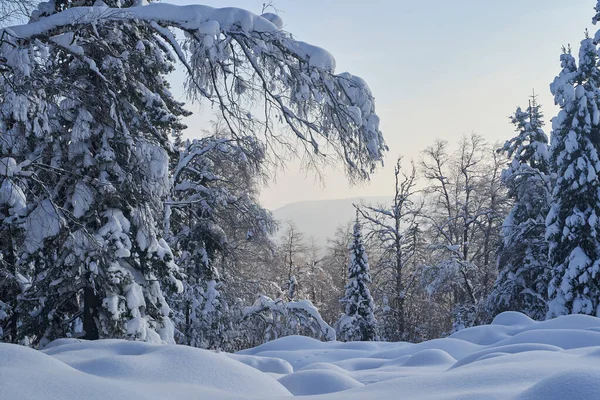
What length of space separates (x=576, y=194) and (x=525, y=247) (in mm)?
4013

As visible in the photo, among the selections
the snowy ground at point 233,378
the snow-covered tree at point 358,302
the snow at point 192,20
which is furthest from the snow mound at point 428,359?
the snow-covered tree at point 358,302

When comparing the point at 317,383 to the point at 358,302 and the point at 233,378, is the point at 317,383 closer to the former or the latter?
the point at 233,378

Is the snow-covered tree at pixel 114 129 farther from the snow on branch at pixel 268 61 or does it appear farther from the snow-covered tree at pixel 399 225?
the snow-covered tree at pixel 399 225

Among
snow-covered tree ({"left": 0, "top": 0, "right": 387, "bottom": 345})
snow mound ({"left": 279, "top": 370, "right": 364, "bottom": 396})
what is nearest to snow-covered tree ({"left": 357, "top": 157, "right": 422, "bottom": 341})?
snow-covered tree ({"left": 0, "top": 0, "right": 387, "bottom": 345})

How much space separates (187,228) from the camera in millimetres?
14883

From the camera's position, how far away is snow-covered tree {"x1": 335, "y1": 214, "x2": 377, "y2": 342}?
24891 millimetres

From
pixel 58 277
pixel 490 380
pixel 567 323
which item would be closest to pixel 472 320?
pixel 567 323

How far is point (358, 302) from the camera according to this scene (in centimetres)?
2539

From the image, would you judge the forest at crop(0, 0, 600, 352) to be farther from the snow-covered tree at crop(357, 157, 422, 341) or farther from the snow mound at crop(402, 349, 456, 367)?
the snow-covered tree at crop(357, 157, 422, 341)

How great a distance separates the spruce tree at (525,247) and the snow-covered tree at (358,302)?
260 inches

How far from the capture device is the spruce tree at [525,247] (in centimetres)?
2005

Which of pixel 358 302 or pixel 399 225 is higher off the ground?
pixel 399 225

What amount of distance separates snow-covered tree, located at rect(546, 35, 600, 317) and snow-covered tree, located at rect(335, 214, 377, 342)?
31.3 ft

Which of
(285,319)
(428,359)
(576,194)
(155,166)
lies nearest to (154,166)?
(155,166)
